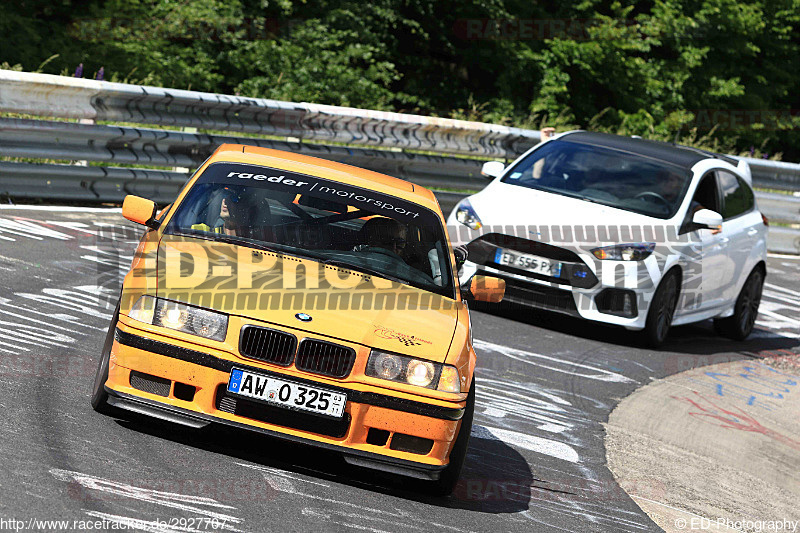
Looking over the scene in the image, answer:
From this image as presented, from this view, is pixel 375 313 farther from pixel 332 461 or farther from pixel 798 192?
pixel 798 192

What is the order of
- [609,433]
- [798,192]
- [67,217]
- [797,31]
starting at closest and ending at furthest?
[609,433] < [67,217] < [798,192] < [797,31]

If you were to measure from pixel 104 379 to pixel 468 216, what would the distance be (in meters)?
6.02

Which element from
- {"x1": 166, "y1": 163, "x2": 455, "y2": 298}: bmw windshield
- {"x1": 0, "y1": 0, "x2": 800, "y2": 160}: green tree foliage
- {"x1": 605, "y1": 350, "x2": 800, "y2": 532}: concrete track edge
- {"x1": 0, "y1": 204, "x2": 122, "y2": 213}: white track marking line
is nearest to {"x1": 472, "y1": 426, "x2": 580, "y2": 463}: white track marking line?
{"x1": 605, "y1": 350, "x2": 800, "y2": 532}: concrete track edge

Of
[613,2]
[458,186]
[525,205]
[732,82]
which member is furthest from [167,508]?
[732,82]

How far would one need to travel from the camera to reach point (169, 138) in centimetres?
1325

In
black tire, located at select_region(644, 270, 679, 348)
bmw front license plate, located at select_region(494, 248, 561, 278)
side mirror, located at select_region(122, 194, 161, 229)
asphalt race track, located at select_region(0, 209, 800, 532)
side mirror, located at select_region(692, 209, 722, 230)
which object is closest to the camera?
asphalt race track, located at select_region(0, 209, 800, 532)

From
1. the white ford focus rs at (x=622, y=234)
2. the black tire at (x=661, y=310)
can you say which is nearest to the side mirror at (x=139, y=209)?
the white ford focus rs at (x=622, y=234)

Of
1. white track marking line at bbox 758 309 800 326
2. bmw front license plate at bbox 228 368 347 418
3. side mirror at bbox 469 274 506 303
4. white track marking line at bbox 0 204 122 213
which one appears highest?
side mirror at bbox 469 274 506 303

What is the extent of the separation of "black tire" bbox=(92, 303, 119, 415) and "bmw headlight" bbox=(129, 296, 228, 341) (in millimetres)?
173

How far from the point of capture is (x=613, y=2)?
1212 inches

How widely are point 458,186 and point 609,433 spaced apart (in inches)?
→ 324

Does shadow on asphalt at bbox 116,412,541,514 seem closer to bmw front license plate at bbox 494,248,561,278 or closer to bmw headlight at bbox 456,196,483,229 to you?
bmw front license plate at bbox 494,248,561,278

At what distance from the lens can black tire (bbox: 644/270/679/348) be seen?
35.8 feet

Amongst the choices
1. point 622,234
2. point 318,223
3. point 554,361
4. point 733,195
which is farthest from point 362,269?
point 733,195
